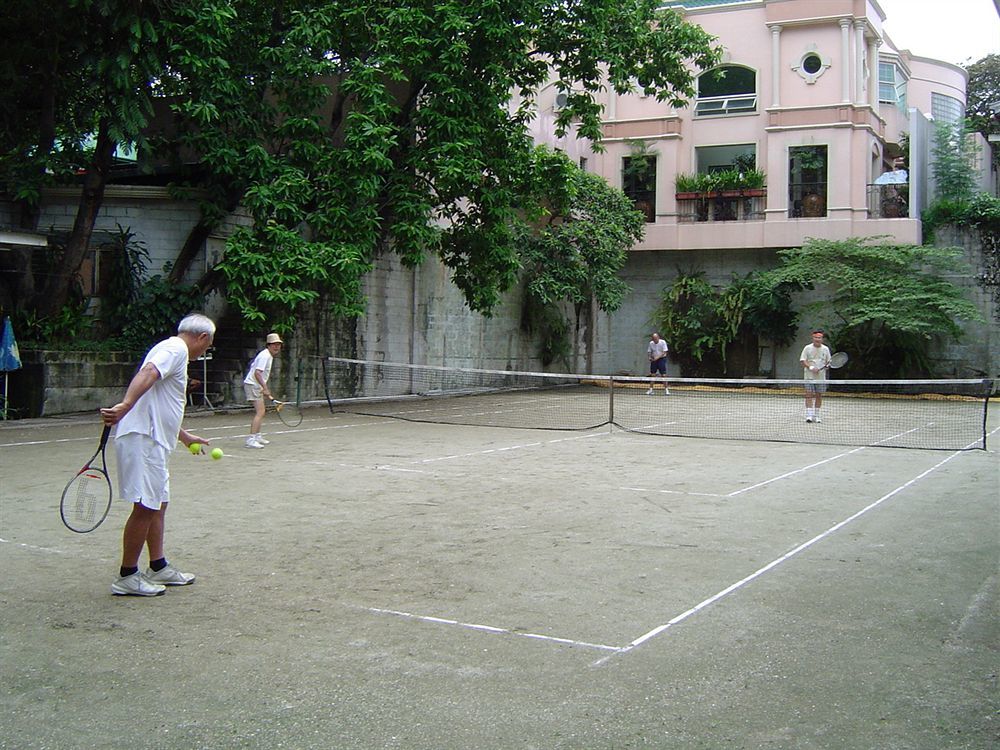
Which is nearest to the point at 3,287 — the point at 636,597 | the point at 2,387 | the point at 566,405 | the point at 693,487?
the point at 2,387

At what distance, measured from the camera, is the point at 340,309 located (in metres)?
19.8

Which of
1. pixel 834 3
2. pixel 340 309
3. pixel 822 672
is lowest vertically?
pixel 822 672

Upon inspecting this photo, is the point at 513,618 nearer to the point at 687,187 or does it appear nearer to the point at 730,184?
the point at 730,184

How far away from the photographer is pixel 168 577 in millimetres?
6801

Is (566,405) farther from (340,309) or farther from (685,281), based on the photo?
(685,281)

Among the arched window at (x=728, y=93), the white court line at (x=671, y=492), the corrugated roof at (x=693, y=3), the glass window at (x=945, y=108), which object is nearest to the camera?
the white court line at (x=671, y=492)

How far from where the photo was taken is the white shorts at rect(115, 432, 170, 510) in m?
6.48

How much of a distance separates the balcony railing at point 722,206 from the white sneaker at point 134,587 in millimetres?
30808

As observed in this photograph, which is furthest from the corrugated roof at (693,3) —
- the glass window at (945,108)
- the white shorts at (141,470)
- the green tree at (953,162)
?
the white shorts at (141,470)

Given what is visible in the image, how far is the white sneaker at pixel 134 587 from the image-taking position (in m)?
6.53

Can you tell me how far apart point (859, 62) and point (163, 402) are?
32.2 meters

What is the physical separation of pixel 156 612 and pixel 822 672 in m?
3.92

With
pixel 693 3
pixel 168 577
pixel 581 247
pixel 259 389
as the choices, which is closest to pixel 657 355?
pixel 581 247

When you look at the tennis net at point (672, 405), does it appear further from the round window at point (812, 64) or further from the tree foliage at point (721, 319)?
the round window at point (812, 64)
